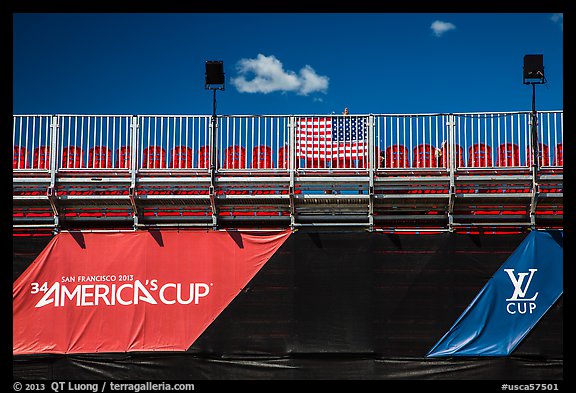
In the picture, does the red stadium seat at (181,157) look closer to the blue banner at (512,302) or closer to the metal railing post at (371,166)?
the metal railing post at (371,166)

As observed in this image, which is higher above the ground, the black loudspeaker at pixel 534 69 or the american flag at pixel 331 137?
the black loudspeaker at pixel 534 69

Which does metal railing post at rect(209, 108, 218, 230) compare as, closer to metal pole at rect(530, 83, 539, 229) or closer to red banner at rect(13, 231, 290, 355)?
red banner at rect(13, 231, 290, 355)

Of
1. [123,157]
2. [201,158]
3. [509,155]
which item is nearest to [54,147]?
[123,157]

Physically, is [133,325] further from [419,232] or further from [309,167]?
[419,232]

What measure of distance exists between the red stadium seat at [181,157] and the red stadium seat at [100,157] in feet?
5.28

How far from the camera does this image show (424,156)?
1658 cm

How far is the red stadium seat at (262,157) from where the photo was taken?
660 inches

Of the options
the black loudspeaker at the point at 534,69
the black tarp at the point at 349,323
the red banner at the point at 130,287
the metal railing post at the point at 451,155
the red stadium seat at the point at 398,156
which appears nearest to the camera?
the black tarp at the point at 349,323

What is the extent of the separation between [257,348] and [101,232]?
470cm

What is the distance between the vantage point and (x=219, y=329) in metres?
15.7

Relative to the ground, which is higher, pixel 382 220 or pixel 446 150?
pixel 446 150

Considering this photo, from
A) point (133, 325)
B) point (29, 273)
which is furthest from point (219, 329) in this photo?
point (29, 273)

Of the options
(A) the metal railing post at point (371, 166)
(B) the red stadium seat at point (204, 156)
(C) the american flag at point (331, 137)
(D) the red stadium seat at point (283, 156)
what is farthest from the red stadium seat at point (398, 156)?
(B) the red stadium seat at point (204, 156)
